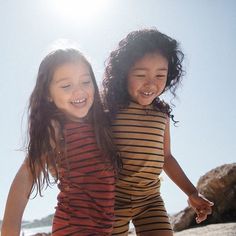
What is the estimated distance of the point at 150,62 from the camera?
4277 mm

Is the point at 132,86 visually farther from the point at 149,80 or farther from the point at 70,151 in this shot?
the point at 70,151

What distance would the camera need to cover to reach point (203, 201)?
4488 millimetres

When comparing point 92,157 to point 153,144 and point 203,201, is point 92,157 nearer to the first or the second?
point 153,144

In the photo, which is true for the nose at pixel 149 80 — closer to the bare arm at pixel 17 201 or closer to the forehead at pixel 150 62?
the forehead at pixel 150 62

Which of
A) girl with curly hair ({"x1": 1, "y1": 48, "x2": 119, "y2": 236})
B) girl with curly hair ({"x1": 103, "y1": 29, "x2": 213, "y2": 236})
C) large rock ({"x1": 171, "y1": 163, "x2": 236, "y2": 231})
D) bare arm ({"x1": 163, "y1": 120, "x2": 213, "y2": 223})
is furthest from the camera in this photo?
large rock ({"x1": 171, "y1": 163, "x2": 236, "y2": 231})

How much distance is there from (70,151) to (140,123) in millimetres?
870

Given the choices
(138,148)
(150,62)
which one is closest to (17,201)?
(138,148)

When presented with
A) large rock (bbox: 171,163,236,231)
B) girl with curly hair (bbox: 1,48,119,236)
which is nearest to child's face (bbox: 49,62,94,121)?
girl with curly hair (bbox: 1,48,119,236)

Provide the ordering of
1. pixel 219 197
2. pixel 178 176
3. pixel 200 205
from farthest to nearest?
pixel 219 197 → pixel 178 176 → pixel 200 205

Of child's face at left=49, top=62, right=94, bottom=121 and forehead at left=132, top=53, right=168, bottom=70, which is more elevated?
forehead at left=132, top=53, right=168, bottom=70

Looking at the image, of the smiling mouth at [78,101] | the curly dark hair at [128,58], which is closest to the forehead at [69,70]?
the smiling mouth at [78,101]

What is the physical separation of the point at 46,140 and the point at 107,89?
1039mm

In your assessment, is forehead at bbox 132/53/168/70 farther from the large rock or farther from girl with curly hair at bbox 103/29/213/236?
the large rock

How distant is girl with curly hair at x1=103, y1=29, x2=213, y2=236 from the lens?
4109mm
